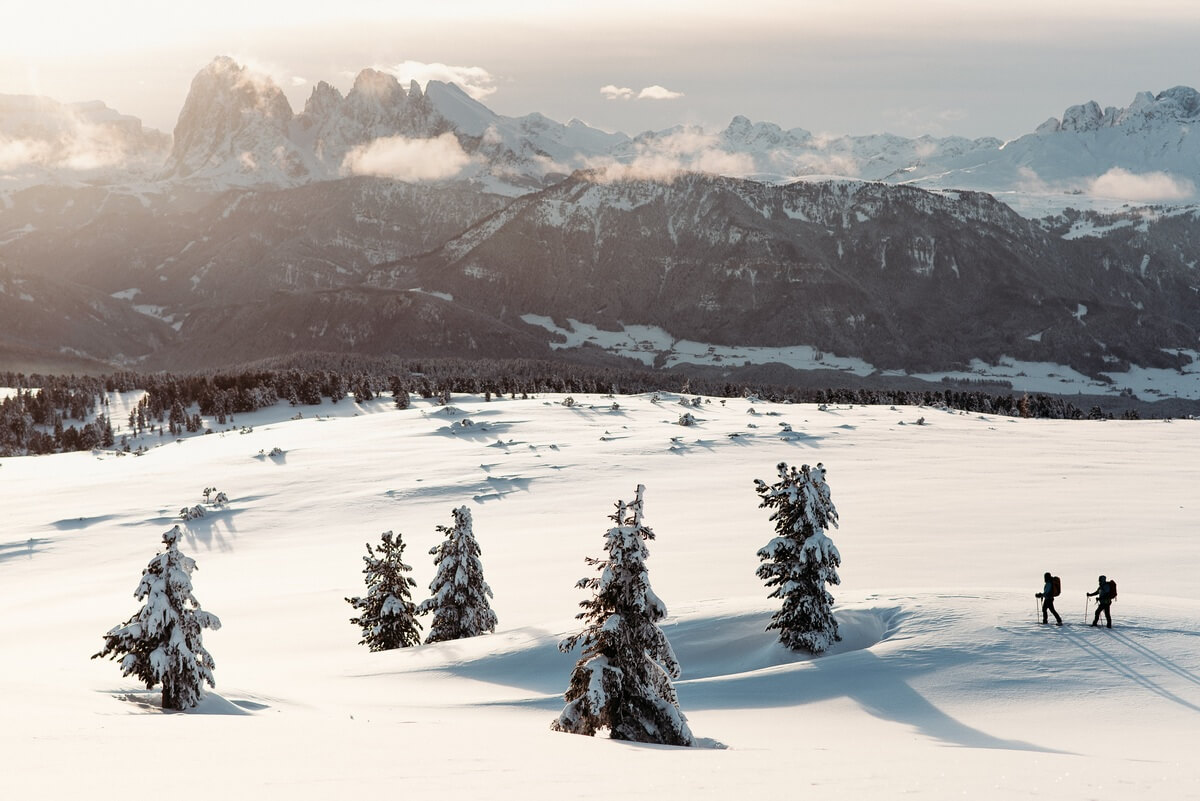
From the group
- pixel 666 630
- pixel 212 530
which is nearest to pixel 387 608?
pixel 666 630

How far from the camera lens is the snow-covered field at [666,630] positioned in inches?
589

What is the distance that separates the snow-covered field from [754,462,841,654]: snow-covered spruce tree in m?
0.88

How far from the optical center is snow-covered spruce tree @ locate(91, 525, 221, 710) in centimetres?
2169

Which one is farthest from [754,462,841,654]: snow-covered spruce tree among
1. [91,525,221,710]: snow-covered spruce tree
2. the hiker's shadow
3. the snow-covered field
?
[91,525,221,710]: snow-covered spruce tree

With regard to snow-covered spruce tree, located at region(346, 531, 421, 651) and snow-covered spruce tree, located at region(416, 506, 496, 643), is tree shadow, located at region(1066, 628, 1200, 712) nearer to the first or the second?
snow-covered spruce tree, located at region(416, 506, 496, 643)

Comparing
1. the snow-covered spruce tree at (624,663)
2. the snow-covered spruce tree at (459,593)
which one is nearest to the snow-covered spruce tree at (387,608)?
the snow-covered spruce tree at (459,593)

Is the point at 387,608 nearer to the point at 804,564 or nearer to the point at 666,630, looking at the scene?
the point at 666,630

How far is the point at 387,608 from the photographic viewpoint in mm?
34031

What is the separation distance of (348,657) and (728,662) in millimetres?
13379

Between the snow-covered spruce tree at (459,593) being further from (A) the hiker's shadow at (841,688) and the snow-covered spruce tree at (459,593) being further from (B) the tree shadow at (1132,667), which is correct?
(B) the tree shadow at (1132,667)

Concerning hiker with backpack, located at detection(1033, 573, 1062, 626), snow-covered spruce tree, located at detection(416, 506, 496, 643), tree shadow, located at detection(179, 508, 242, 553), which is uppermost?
hiker with backpack, located at detection(1033, 573, 1062, 626)

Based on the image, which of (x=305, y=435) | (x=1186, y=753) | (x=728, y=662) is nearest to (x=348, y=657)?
(x=728, y=662)

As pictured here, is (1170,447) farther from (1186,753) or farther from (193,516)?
(193,516)

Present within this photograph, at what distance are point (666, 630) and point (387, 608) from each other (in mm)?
11496
